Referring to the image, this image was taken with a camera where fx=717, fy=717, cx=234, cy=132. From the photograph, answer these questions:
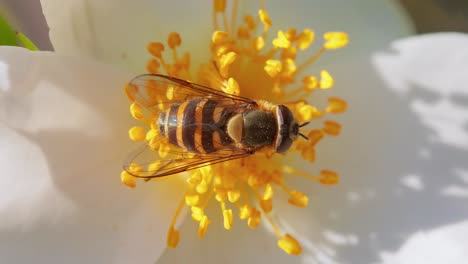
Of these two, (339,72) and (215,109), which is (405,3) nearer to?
(339,72)

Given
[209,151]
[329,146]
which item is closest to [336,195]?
[329,146]

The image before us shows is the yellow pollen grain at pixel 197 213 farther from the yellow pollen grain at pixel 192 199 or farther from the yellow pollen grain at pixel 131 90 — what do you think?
the yellow pollen grain at pixel 131 90

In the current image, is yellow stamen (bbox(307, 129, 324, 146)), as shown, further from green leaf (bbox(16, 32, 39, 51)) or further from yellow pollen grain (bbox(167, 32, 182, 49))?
green leaf (bbox(16, 32, 39, 51))

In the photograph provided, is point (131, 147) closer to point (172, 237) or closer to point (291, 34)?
point (172, 237)

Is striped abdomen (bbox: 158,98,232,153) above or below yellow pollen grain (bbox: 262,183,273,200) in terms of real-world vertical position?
above

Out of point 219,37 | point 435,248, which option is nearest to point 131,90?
point 219,37

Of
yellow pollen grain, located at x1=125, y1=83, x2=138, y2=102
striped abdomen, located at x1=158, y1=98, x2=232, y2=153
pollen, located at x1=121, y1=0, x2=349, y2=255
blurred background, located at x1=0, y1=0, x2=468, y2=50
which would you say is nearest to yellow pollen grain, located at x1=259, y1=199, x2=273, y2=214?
pollen, located at x1=121, y1=0, x2=349, y2=255
